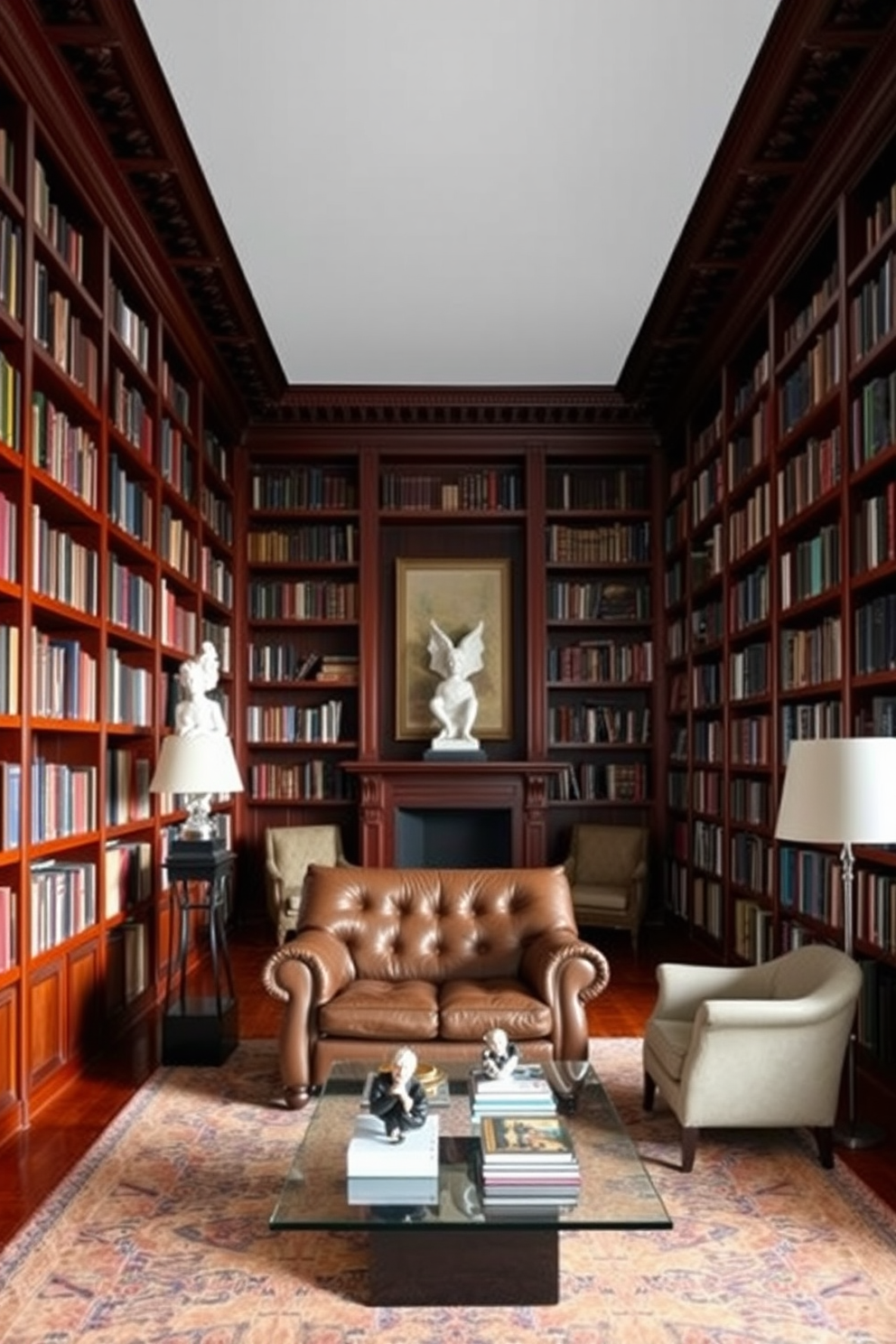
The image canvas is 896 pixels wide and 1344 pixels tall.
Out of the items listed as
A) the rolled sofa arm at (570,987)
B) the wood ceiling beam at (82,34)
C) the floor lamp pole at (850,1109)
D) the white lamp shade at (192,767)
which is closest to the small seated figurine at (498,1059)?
the rolled sofa arm at (570,987)

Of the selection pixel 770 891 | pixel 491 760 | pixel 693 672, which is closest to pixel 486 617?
pixel 491 760

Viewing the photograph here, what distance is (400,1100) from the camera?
9.18 ft

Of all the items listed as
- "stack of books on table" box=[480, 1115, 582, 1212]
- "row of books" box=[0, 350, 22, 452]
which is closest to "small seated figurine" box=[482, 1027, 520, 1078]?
"stack of books on table" box=[480, 1115, 582, 1212]

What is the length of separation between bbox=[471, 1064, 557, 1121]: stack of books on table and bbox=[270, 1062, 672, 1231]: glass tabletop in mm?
43

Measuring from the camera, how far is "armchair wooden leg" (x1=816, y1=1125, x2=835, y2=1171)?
11.6 feet

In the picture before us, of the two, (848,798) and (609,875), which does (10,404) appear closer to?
(848,798)

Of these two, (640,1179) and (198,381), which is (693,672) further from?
(640,1179)

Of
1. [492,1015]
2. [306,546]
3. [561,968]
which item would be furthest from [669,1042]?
[306,546]

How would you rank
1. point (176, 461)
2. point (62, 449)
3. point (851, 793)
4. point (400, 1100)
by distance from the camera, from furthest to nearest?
point (176, 461)
point (62, 449)
point (851, 793)
point (400, 1100)

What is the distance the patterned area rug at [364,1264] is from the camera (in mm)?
2576

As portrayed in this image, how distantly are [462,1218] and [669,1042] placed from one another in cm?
147

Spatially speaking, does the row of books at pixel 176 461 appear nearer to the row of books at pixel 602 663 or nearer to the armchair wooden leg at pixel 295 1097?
the row of books at pixel 602 663

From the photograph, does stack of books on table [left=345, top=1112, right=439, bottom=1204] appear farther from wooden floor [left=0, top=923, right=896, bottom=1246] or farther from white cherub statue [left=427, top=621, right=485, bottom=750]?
white cherub statue [left=427, top=621, right=485, bottom=750]

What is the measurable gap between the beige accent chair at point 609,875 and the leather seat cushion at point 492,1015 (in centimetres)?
307
